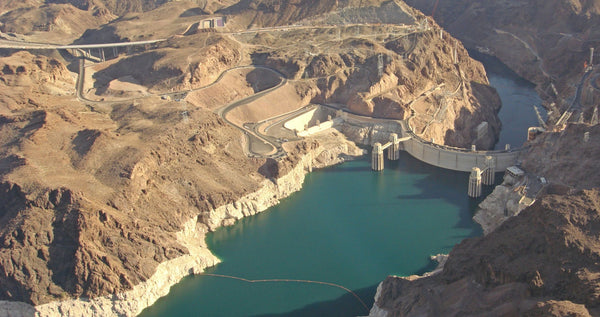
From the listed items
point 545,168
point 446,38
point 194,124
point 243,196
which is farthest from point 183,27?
point 545,168

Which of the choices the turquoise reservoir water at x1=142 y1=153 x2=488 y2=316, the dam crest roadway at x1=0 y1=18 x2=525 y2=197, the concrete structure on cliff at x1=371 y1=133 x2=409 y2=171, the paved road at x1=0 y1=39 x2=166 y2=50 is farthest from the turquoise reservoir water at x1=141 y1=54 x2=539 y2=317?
the paved road at x1=0 y1=39 x2=166 y2=50

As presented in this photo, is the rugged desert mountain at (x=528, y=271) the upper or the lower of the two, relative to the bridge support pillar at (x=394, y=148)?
upper

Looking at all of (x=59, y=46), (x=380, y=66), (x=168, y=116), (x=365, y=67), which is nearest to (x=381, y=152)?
(x=380, y=66)

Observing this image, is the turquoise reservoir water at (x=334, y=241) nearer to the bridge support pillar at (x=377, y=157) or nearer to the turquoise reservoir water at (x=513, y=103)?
the bridge support pillar at (x=377, y=157)

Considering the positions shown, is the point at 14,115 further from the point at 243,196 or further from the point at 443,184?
the point at 443,184

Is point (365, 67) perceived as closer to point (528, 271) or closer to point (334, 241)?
point (334, 241)

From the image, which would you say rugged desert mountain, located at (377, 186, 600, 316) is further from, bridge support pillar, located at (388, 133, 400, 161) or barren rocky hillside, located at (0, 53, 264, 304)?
bridge support pillar, located at (388, 133, 400, 161)

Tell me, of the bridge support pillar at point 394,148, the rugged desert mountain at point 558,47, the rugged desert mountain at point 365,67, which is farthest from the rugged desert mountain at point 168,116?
the rugged desert mountain at point 558,47
